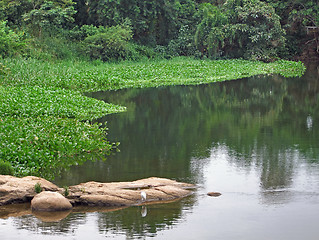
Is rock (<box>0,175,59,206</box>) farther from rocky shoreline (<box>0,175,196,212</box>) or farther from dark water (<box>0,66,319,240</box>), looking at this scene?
dark water (<box>0,66,319,240</box>)

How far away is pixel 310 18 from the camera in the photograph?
123ft

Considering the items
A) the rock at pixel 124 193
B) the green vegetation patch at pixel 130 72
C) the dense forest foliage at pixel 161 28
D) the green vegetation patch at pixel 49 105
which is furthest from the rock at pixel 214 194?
the dense forest foliage at pixel 161 28

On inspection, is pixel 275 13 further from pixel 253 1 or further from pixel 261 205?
pixel 261 205

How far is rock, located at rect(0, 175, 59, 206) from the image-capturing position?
9.36m

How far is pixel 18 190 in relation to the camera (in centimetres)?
940

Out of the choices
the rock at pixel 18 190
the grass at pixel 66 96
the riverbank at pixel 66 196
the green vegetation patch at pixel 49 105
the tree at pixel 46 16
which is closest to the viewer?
the riverbank at pixel 66 196

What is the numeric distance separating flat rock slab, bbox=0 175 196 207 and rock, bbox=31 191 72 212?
0.22 m

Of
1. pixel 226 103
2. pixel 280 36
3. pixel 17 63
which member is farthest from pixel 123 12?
pixel 226 103

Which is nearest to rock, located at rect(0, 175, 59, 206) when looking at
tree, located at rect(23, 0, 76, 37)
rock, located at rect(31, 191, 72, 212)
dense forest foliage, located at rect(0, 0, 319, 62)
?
rock, located at rect(31, 191, 72, 212)

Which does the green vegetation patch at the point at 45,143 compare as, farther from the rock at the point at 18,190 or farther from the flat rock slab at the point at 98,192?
the flat rock slab at the point at 98,192

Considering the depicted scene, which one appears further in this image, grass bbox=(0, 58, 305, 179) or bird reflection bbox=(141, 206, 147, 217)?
grass bbox=(0, 58, 305, 179)

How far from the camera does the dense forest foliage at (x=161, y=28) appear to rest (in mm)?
32625

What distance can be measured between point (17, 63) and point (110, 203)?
18.0 m

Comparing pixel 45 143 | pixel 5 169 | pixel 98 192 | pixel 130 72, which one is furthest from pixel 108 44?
pixel 98 192
